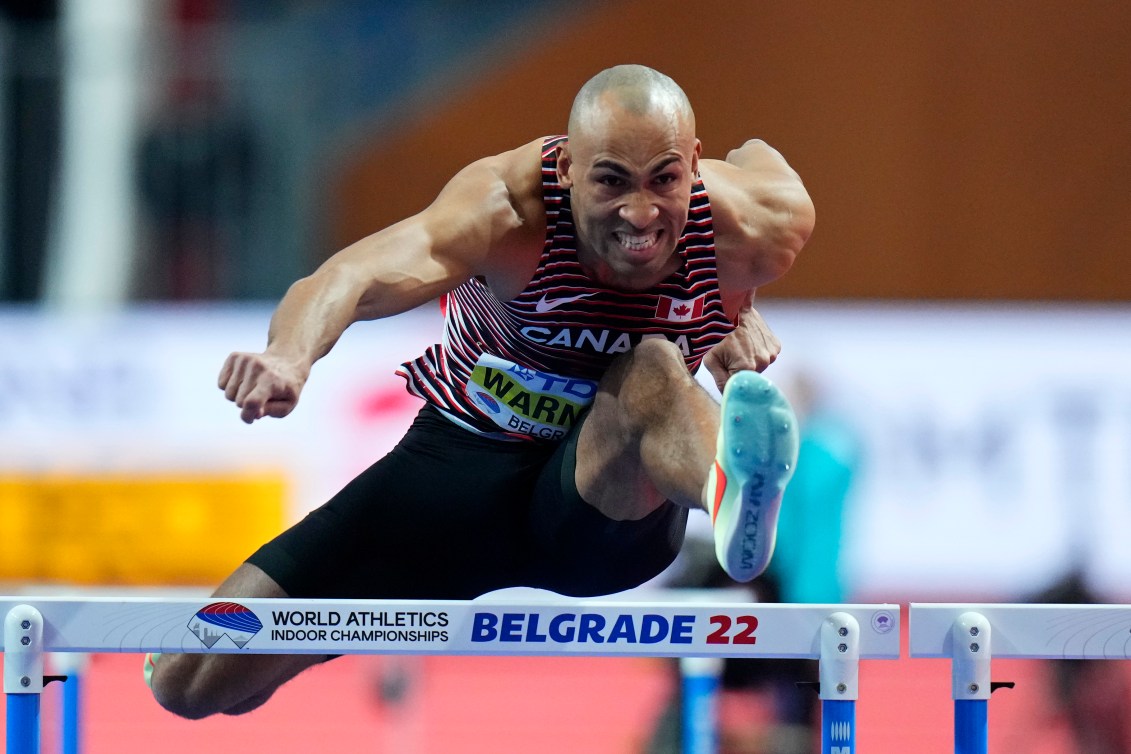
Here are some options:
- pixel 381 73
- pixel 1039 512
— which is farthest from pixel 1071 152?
pixel 381 73

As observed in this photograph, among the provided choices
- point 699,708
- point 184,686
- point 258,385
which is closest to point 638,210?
point 258,385

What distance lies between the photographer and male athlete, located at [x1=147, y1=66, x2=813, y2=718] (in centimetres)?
283

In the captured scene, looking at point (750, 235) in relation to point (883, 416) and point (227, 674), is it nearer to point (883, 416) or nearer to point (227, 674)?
point (227, 674)

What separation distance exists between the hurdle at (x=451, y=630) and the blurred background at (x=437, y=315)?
8.59 ft

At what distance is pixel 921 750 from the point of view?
19.5 ft

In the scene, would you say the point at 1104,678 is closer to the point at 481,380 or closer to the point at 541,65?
the point at 481,380

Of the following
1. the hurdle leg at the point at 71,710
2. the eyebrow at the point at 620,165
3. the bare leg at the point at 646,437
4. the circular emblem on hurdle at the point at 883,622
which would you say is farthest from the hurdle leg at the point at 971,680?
the hurdle leg at the point at 71,710

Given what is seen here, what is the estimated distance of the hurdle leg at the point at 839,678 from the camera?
9.05ft

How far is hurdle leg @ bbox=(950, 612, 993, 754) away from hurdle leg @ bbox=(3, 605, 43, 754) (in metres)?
1.64

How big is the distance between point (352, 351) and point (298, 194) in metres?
1.50

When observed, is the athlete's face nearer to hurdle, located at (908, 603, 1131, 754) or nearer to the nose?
the nose

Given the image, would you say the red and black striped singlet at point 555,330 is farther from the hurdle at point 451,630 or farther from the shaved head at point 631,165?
the hurdle at point 451,630

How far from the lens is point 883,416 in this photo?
7148mm

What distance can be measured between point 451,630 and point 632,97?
1070mm
